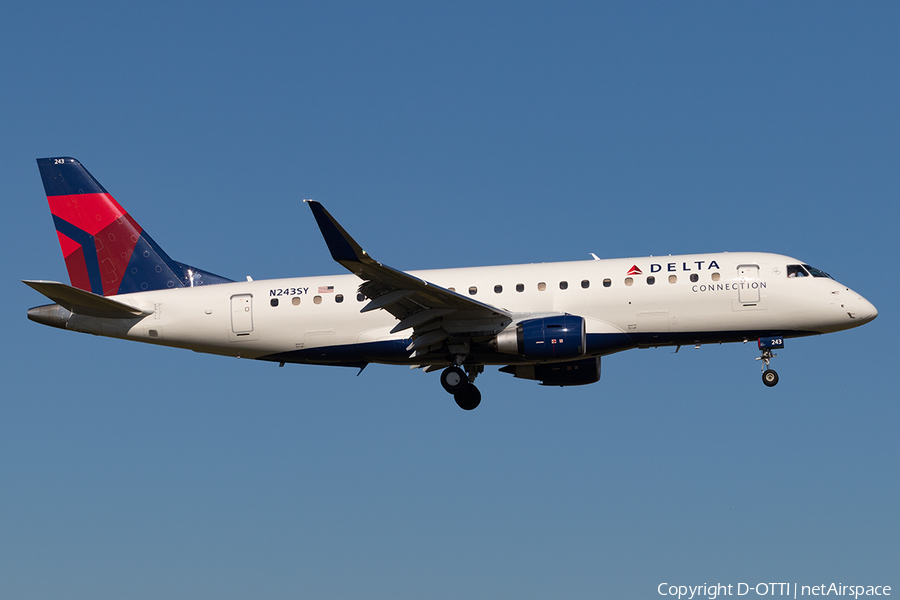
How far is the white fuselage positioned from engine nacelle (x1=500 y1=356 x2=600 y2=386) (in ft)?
10.7

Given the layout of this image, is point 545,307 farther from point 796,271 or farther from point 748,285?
point 796,271

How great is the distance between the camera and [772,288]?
32.8 m

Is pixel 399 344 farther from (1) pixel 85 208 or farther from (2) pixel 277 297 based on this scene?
(1) pixel 85 208

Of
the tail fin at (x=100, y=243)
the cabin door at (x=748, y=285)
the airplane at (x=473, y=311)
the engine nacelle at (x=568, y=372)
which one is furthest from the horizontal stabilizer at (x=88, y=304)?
the cabin door at (x=748, y=285)

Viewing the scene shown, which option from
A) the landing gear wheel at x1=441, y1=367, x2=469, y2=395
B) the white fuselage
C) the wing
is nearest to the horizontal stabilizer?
the white fuselage

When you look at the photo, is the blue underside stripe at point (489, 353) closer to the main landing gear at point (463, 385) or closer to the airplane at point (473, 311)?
the airplane at point (473, 311)

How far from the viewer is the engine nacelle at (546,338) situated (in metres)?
31.8

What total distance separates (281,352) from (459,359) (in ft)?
20.9

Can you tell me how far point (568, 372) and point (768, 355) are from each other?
7.17 meters

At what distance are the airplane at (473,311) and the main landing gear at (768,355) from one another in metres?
0.04

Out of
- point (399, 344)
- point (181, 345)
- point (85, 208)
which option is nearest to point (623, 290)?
point (399, 344)

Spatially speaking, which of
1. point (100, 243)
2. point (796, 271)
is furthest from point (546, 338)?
point (100, 243)

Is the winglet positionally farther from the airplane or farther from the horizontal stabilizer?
the horizontal stabilizer

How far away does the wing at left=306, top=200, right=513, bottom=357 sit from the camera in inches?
1127
